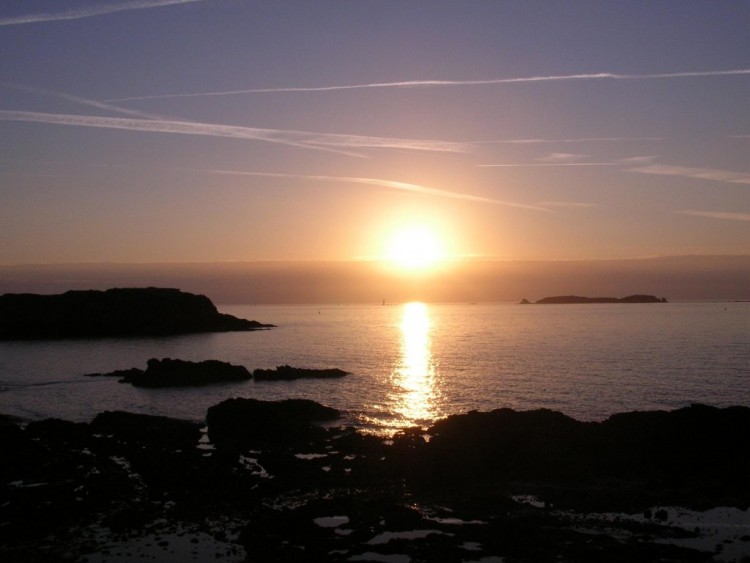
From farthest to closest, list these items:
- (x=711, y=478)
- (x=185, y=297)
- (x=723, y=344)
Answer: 1. (x=185, y=297)
2. (x=723, y=344)
3. (x=711, y=478)

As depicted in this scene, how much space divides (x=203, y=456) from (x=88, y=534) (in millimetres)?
10511

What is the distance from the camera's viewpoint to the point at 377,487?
26172 millimetres

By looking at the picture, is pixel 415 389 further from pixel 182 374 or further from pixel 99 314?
pixel 99 314

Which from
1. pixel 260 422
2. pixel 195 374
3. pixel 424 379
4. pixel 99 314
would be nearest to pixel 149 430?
pixel 260 422

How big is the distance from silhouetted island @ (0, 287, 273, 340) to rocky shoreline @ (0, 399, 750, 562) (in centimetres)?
12036

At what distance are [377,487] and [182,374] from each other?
140 feet

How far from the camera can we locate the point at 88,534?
67.9ft

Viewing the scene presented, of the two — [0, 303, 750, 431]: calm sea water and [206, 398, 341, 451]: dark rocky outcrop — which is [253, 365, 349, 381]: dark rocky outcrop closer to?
[0, 303, 750, 431]: calm sea water

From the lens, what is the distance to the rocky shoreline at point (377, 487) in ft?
64.4

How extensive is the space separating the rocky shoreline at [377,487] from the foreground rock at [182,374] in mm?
24917

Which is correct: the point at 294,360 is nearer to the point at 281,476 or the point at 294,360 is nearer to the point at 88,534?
the point at 281,476

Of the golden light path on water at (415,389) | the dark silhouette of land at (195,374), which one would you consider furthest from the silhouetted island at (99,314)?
the dark silhouette of land at (195,374)

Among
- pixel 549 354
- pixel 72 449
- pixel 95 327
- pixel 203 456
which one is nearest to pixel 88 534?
pixel 203 456

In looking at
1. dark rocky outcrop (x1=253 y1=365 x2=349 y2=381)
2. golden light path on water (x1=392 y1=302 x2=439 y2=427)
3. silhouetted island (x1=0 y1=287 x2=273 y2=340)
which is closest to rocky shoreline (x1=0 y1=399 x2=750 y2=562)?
golden light path on water (x1=392 y1=302 x2=439 y2=427)
